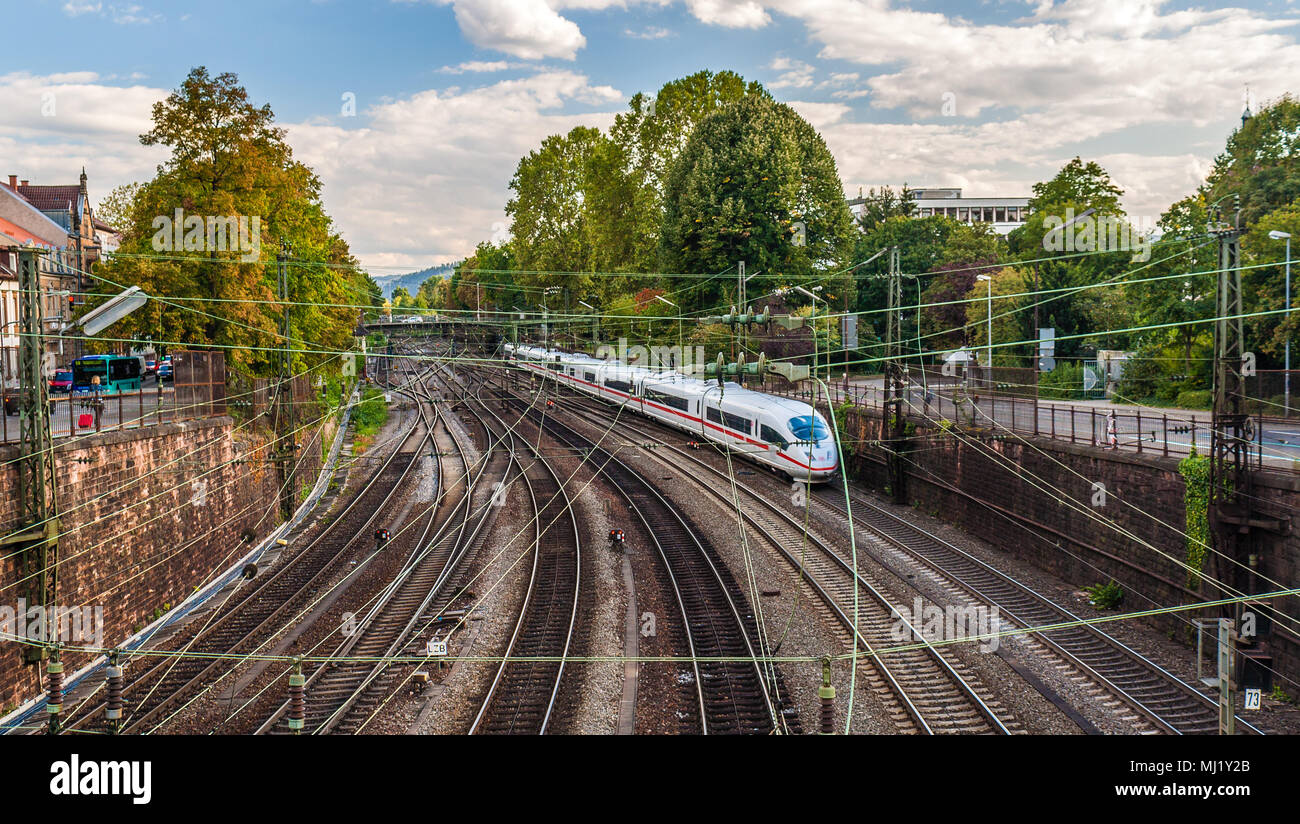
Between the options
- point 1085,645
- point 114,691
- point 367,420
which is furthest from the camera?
point 367,420

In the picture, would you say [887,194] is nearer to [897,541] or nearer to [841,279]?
[841,279]

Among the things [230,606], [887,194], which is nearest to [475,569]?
[230,606]

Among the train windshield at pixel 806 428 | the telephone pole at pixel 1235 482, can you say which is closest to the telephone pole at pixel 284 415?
the train windshield at pixel 806 428

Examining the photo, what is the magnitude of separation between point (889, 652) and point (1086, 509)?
7.33 m

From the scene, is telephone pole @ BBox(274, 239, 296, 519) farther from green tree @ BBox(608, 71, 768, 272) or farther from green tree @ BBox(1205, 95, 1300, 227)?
green tree @ BBox(1205, 95, 1300, 227)

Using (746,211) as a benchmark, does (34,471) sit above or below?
below

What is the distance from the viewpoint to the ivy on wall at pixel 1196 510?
15.1 meters

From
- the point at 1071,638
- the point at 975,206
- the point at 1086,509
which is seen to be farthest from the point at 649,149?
the point at 975,206
